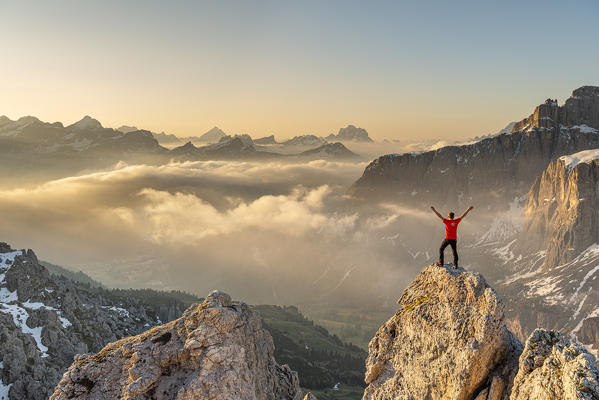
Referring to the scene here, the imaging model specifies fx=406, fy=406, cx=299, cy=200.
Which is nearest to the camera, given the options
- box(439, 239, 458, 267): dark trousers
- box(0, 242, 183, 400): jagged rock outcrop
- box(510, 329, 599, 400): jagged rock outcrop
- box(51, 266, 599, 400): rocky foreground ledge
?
box(510, 329, 599, 400): jagged rock outcrop

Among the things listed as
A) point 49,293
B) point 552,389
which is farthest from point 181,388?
point 49,293

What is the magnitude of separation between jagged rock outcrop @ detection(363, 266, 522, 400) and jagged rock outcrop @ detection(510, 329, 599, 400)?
187 cm

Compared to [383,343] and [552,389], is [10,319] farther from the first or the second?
[552,389]

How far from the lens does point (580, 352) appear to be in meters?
18.6

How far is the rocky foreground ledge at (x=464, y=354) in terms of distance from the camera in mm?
18547

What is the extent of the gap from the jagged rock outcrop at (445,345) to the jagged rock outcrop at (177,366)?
392 inches

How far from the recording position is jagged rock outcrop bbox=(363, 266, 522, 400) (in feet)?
71.5

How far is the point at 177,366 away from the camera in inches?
1177

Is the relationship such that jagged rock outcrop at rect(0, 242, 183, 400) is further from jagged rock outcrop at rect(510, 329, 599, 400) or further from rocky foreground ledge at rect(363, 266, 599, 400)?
jagged rock outcrop at rect(510, 329, 599, 400)

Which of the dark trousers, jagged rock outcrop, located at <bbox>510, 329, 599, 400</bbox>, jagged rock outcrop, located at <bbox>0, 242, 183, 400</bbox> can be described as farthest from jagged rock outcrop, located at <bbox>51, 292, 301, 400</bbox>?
jagged rock outcrop, located at <bbox>0, 242, 183, 400</bbox>

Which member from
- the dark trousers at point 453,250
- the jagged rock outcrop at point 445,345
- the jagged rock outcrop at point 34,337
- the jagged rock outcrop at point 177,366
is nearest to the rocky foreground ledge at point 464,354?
the jagged rock outcrop at point 445,345

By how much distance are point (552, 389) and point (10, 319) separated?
618ft

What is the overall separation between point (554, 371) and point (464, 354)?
4343 mm

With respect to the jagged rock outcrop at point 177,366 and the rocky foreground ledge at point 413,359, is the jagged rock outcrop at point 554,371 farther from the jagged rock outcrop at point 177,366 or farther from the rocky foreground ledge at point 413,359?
the jagged rock outcrop at point 177,366
